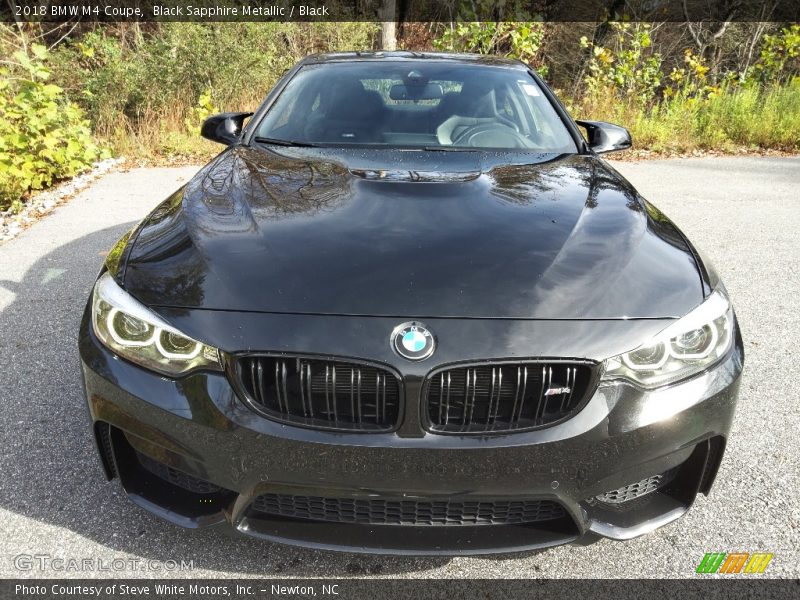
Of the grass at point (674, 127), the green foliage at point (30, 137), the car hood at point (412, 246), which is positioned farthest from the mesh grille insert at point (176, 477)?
the grass at point (674, 127)

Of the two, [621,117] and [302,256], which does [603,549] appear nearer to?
[302,256]

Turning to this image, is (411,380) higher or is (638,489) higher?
(411,380)

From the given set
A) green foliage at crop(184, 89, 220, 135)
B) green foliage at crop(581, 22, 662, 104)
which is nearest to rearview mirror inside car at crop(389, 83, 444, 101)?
green foliage at crop(184, 89, 220, 135)

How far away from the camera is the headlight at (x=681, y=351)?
1.60 m

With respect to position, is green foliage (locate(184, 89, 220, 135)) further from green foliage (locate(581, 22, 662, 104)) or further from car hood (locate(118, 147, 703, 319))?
car hood (locate(118, 147, 703, 319))

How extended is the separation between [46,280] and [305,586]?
3236 mm

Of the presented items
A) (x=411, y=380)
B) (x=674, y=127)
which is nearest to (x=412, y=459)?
(x=411, y=380)

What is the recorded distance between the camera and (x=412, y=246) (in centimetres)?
186

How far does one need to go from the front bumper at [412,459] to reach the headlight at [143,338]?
4 centimetres

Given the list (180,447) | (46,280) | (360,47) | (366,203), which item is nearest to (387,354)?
(180,447)

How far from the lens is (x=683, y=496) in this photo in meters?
1.78

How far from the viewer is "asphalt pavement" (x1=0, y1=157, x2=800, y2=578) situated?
192 centimetres

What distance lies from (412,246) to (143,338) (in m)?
0.78

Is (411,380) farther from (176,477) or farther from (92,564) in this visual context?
(92,564)
